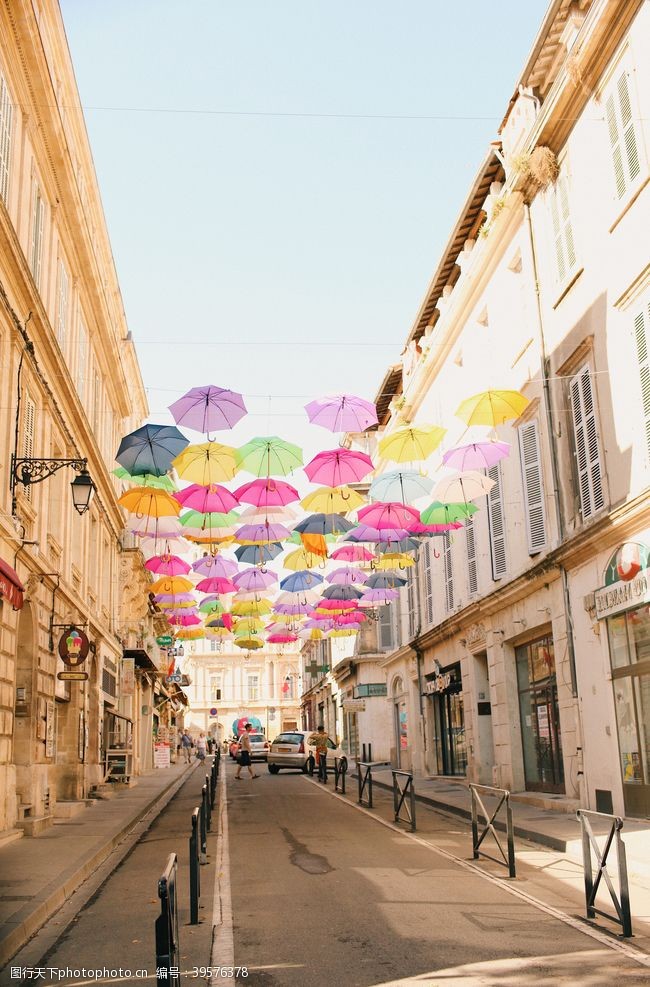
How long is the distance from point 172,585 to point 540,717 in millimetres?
10269

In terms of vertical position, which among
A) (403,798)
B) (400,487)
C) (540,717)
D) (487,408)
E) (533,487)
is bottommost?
(403,798)

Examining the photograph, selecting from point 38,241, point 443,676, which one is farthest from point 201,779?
point 38,241

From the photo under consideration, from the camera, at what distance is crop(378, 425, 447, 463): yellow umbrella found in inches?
658

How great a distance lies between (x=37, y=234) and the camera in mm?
18188

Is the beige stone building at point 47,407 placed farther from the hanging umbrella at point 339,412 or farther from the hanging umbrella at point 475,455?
the hanging umbrella at point 475,455

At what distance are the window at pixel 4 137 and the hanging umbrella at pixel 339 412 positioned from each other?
5998 millimetres

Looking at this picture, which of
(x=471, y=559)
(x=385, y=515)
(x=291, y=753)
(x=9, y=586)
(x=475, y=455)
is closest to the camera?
(x=9, y=586)

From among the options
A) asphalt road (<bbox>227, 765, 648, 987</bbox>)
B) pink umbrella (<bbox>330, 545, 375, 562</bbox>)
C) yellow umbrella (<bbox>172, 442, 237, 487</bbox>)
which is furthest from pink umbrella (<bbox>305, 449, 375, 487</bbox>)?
asphalt road (<bbox>227, 765, 648, 987</bbox>)

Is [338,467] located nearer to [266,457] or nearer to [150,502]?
[266,457]

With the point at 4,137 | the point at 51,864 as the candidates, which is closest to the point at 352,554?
the point at 4,137

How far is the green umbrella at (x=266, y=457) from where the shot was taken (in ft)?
57.8

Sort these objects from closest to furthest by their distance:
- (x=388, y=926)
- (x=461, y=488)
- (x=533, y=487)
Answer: (x=388, y=926), (x=461, y=488), (x=533, y=487)

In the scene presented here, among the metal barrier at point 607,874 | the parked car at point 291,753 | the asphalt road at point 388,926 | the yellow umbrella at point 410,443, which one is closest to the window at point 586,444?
the yellow umbrella at point 410,443

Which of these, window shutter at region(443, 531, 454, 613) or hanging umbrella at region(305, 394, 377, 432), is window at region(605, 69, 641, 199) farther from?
window shutter at region(443, 531, 454, 613)
